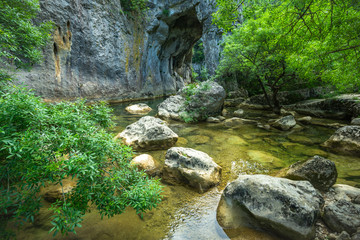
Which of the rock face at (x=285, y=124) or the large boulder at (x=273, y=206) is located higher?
the large boulder at (x=273, y=206)

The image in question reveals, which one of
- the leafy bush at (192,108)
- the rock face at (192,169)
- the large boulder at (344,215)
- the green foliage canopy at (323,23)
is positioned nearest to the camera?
the large boulder at (344,215)

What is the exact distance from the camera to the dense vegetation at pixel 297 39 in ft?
11.3

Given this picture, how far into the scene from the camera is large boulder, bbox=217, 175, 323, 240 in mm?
2418

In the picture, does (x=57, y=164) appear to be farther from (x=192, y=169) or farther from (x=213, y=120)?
(x=213, y=120)

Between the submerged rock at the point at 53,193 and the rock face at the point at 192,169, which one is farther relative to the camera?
the rock face at the point at 192,169

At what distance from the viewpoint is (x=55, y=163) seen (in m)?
1.81

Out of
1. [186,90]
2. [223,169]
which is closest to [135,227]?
[223,169]

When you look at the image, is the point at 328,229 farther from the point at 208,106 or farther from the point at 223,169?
the point at 208,106

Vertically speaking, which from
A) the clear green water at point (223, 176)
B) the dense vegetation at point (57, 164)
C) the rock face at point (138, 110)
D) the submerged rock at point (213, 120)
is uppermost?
the dense vegetation at point (57, 164)

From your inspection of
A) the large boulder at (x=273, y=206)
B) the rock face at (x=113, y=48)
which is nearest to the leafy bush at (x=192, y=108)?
the large boulder at (x=273, y=206)

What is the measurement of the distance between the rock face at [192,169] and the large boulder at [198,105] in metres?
5.86

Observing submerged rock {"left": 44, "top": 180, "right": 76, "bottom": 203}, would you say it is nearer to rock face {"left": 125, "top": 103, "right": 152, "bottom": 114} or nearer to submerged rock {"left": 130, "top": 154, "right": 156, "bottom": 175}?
submerged rock {"left": 130, "top": 154, "right": 156, "bottom": 175}

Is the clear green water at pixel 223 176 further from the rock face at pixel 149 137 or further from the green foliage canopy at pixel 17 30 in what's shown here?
the green foliage canopy at pixel 17 30

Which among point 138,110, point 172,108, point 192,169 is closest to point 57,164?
point 192,169
